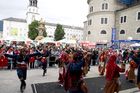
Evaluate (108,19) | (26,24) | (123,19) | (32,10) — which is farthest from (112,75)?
(26,24)

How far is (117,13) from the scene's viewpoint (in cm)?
5884

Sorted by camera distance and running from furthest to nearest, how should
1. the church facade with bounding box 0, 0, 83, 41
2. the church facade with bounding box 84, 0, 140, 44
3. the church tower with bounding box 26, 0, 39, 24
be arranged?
the church facade with bounding box 0, 0, 83, 41 → the church tower with bounding box 26, 0, 39, 24 → the church facade with bounding box 84, 0, 140, 44

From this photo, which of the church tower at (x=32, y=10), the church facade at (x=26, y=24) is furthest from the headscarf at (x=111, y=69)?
the church tower at (x=32, y=10)

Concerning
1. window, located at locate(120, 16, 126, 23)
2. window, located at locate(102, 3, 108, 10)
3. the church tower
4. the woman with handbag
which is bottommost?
the woman with handbag

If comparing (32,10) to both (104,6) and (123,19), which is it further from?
(123,19)

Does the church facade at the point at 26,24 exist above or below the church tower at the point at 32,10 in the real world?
below

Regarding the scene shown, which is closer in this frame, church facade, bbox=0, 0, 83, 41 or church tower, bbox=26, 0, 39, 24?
church tower, bbox=26, 0, 39, 24

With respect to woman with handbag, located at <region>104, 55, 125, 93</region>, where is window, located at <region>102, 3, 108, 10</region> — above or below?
above

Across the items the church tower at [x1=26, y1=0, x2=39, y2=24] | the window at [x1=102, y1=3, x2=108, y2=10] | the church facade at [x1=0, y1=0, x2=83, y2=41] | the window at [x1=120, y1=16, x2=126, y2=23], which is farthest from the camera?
the church facade at [x1=0, y1=0, x2=83, y2=41]

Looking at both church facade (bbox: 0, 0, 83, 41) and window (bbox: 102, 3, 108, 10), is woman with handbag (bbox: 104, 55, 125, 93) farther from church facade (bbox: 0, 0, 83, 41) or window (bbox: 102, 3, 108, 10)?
church facade (bbox: 0, 0, 83, 41)

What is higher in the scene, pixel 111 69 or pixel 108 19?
pixel 108 19

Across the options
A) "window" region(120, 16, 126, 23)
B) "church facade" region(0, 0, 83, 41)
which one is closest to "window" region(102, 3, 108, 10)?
"window" region(120, 16, 126, 23)

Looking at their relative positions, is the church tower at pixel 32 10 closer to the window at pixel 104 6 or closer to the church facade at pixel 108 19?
the church facade at pixel 108 19

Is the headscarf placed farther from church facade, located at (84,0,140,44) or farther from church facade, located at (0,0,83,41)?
church facade, located at (0,0,83,41)
